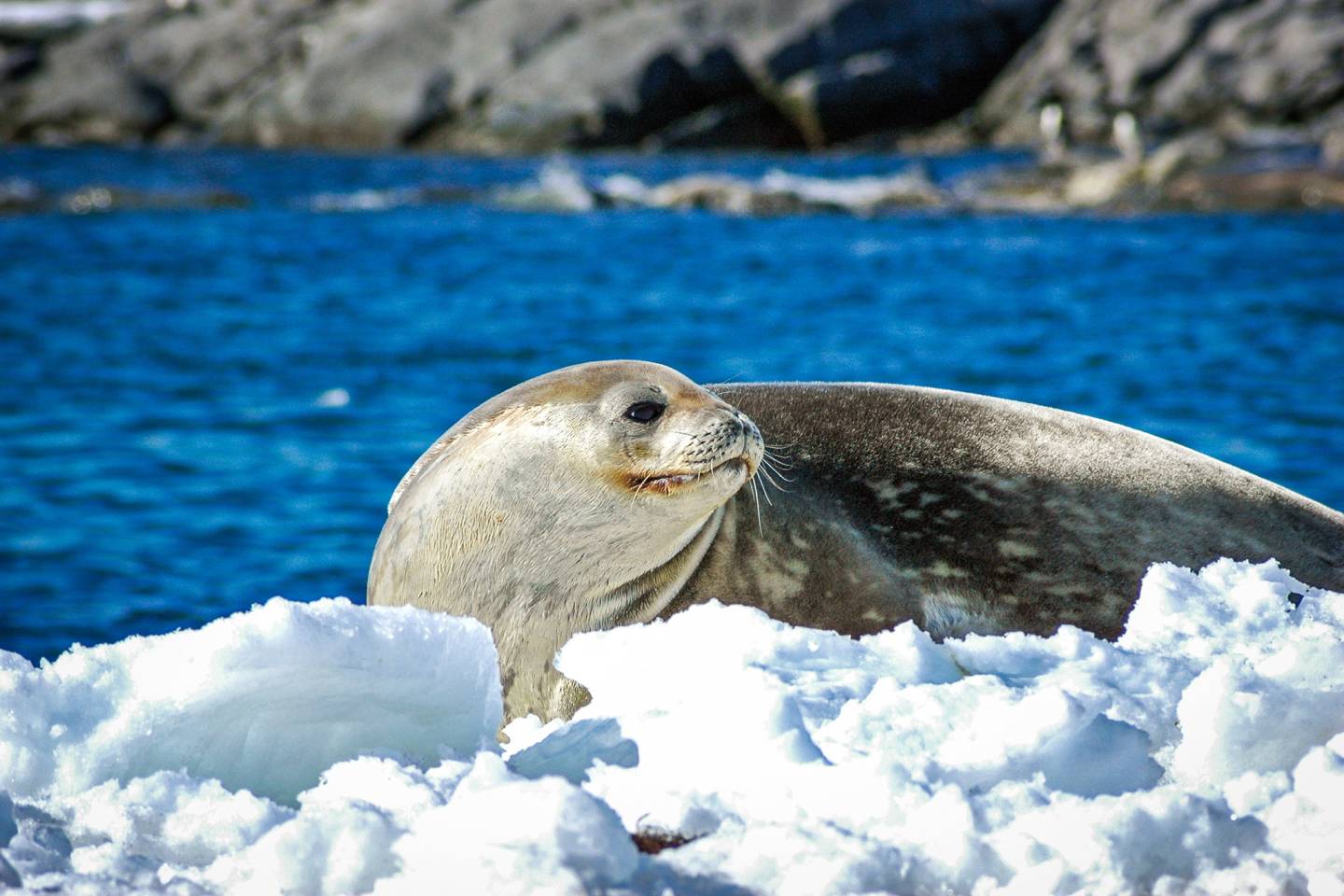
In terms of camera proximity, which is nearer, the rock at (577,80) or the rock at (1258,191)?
the rock at (1258,191)

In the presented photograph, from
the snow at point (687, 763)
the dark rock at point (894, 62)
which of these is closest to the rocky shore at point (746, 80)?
the dark rock at point (894, 62)

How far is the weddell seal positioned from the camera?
3.70 metres

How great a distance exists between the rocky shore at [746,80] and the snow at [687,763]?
33.4 meters

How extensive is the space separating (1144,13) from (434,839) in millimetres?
39211

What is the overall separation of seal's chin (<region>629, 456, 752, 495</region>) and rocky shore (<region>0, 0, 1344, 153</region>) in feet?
108

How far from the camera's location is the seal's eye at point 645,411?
3760 mm

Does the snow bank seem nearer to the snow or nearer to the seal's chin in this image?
the snow

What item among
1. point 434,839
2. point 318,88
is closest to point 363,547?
point 434,839

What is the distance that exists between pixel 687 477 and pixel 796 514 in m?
0.39

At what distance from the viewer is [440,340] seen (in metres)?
12.1

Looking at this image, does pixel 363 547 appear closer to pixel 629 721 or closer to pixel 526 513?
pixel 526 513

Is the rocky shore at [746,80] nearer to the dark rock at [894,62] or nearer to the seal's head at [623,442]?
the dark rock at [894,62]

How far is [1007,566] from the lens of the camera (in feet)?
13.1

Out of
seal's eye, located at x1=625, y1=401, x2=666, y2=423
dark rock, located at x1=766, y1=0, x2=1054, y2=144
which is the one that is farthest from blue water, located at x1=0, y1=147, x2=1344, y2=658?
dark rock, located at x1=766, y1=0, x2=1054, y2=144
